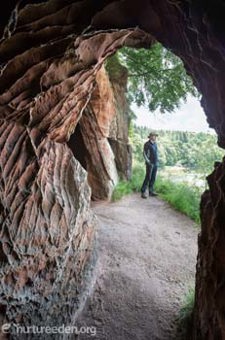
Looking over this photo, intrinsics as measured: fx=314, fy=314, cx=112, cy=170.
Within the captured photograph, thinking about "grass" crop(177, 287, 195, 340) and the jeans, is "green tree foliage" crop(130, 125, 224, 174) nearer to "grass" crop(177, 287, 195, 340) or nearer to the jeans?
the jeans

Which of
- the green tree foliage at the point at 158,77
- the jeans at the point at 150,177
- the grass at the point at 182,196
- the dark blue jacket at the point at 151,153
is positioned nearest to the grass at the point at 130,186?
the jeans at the point at 150,177

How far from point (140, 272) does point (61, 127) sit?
3003 millimetres

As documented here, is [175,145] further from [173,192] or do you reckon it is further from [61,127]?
[61,127]

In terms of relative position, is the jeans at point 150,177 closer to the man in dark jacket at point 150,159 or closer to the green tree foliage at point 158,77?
the man in dark jacket at point 150,159

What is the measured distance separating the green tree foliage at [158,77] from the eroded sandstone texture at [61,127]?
4.38 meters

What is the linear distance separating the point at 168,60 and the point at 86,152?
11.8 ft

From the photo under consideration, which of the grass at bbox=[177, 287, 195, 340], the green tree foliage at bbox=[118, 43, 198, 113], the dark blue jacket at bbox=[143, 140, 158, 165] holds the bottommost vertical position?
the grass at bbox=[177, 287, 195, 340]

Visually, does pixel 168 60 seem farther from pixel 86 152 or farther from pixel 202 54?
pixel 202 54

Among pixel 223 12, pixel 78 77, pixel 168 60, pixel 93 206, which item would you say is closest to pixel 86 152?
pixel 93 206

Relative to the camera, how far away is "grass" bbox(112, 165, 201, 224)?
8666 mm

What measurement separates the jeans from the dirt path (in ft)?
3.97

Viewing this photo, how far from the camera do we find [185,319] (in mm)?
4598

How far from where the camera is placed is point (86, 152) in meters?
9.18

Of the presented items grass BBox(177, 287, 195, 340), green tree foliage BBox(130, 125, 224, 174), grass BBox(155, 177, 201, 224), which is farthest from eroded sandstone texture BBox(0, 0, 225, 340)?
green tree foliage BBox(130, 125, 224, 174)
